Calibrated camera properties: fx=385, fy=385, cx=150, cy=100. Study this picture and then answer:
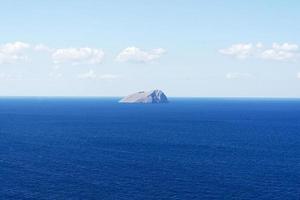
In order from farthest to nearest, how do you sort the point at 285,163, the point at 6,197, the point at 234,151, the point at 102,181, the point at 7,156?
the point at 234,151 < the point at 7,156 < the point at 285,163 < the point at 102,181 < the point at 6,197

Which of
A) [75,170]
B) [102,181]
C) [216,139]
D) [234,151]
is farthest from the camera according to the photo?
[216,139]

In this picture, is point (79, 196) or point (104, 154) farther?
point (104, 154)

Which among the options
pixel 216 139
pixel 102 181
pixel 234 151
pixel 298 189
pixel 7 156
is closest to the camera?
pixel 298 189

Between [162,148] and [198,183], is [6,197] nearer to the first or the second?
[198,183]

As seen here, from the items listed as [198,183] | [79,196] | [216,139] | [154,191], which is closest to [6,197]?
[79,196]

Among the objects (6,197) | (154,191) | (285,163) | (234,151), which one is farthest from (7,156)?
(285,163)

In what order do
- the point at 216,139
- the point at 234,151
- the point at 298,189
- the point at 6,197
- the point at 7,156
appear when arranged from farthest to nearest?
1. the point at 216,139
2. the point at 234,151
3. the point at 7,156
4. the point at 298,189
5. the point at 6,197

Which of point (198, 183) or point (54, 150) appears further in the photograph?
point (54, 150)

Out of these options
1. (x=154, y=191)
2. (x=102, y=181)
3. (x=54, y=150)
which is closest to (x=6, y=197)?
(x=102, y=181)

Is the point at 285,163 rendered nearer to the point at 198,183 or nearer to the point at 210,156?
the point at 210,156
